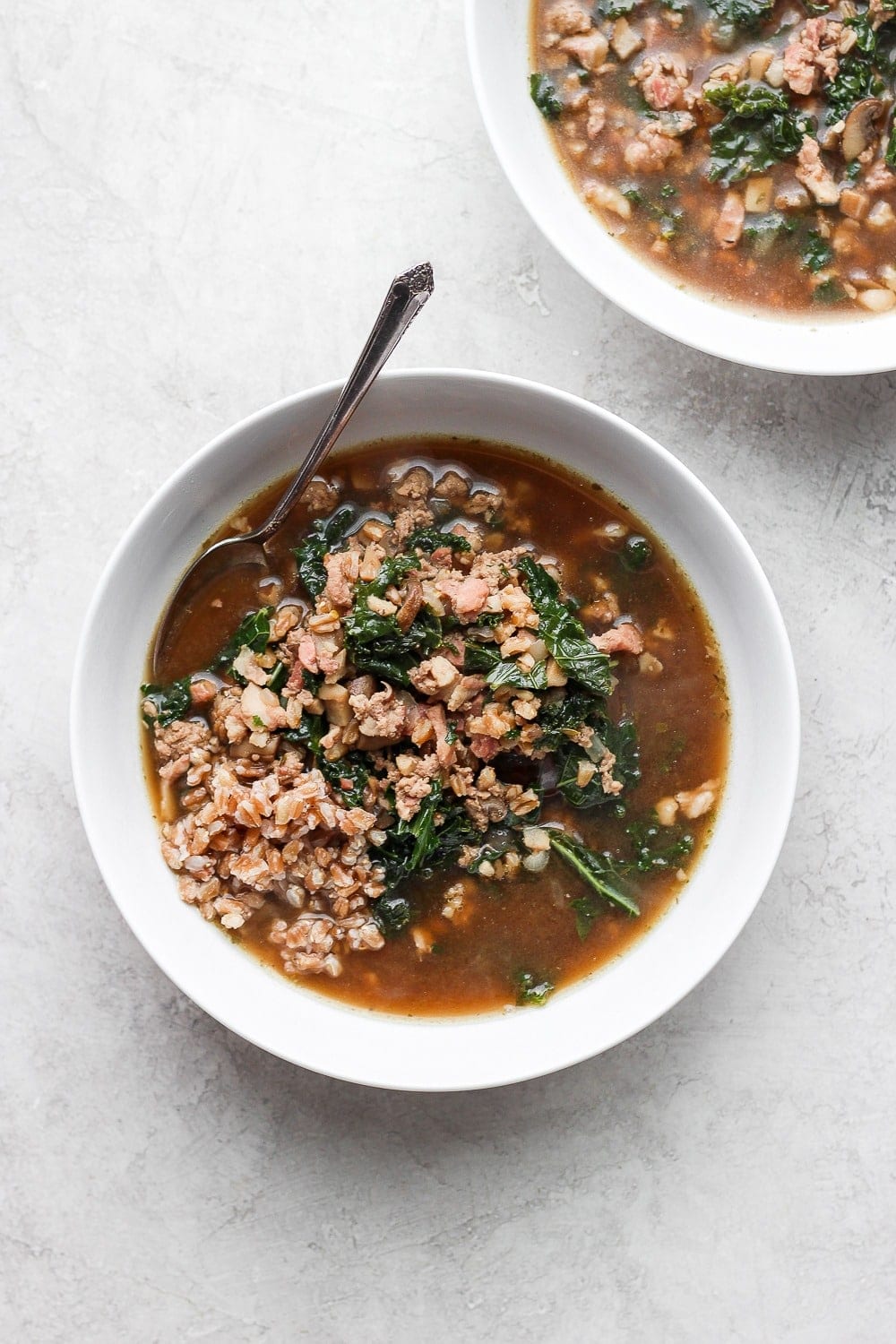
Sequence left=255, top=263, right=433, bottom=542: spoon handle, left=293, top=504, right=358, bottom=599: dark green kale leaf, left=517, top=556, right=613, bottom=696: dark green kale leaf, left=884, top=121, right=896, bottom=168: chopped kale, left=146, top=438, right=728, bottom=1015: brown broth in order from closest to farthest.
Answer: left=255, top=263, right=433, bottom=542: spoon handle, left=517, top=556, right=613, bottom=696: dark green kale leaf, left=293, top=504, right=358, bottom=599: dark green kale leaf, left=146, top=438, right=728, bottom=1015: brown broth, left=884, top=121, right=896, bottom=168: chopped kale

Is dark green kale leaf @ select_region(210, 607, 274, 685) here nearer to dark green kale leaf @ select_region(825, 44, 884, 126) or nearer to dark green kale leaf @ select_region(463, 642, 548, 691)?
dark green kale leaf @ select_region(463, 642, 548, 691)

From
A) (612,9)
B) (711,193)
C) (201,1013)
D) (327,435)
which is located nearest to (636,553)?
(327,435)

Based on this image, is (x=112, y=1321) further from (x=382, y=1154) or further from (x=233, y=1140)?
(x=382, y=1154)

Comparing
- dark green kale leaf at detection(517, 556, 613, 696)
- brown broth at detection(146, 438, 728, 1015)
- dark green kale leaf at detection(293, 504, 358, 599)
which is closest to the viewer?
dark green kale leaf at detection(517, 556, 613, 696)

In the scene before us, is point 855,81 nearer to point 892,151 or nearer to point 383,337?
point 892,151

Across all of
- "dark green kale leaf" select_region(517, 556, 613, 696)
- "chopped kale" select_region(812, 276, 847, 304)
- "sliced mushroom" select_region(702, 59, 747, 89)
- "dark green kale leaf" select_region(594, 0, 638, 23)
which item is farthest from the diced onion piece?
"dark green kale leaf" select_region(594, 0, 638, 23)

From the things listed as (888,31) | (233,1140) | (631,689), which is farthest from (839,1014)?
(888,31)

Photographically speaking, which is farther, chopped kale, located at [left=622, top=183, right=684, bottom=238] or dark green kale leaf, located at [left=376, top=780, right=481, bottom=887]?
chopped kale, located at [left=622, top=183, right=684, bottom=238]
